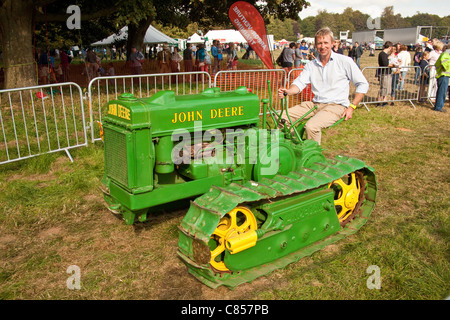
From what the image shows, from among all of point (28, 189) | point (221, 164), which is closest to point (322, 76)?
point (221, 164)

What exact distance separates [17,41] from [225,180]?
9.16 m

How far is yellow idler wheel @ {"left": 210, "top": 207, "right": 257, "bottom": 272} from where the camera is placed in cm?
329

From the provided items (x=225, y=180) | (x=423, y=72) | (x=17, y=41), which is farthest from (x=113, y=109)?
Answer: (x=423, y=72)

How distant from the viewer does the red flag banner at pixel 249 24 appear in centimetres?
1277

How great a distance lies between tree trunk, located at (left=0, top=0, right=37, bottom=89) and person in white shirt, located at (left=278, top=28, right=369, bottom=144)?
8.67m

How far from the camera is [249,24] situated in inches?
510

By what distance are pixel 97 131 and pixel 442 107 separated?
9.59 metres

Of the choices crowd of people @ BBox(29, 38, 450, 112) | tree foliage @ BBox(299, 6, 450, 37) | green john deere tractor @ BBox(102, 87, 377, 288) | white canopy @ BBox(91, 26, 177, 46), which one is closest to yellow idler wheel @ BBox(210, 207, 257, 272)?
green john deere tractor @ BBox(102, 87, 377, 288)

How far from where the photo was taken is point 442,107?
37.1ft

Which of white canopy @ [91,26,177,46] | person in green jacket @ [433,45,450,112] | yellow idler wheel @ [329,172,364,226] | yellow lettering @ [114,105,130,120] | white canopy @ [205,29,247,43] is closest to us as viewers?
yellow lettering @ [114,105,130,120]

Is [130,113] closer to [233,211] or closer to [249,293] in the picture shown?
[233,211]

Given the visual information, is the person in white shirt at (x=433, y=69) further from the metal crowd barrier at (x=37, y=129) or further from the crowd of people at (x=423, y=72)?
the metal crowd barrier at (x=37, y=129)

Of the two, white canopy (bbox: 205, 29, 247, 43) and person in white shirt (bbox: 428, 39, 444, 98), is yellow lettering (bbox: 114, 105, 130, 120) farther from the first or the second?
white canopy (bbox: 205, 29, 247, 43)

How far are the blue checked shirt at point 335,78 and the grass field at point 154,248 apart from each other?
4.86ft
